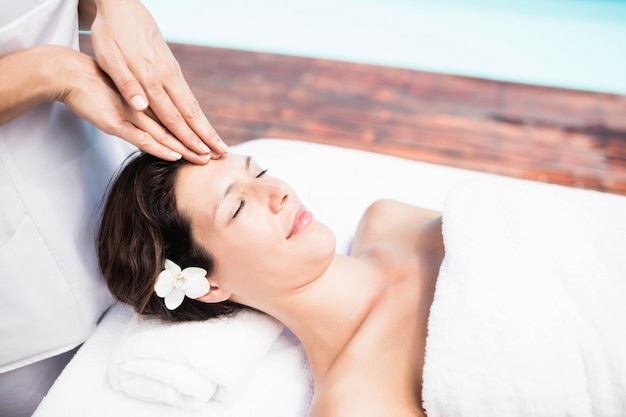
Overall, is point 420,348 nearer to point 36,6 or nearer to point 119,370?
point 119,370

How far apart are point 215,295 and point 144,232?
0.24 metres

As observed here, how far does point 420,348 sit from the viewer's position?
1196mm

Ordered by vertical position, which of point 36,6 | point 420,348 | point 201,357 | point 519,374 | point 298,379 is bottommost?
point 298,379

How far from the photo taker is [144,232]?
1270 mm

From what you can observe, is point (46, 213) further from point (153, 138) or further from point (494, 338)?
point (494, 338)

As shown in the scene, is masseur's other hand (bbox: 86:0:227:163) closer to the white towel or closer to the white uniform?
the white uniform

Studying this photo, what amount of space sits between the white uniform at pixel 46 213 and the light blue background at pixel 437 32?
2520mm

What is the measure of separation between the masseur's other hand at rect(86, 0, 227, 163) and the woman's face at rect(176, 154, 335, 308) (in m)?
0.11

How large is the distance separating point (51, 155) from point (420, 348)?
3.28ft

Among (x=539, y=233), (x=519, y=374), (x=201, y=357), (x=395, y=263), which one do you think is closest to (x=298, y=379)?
(x=201, y=357)

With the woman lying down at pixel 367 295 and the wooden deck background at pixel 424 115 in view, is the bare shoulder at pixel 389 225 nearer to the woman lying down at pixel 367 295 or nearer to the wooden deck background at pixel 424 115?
the woman lying down at pixel 367 295

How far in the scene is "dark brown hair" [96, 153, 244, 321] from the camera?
4.15 feet

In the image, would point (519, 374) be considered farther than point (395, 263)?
No

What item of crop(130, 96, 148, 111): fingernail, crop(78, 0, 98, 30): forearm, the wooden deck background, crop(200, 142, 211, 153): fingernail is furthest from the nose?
the wooden deck background
